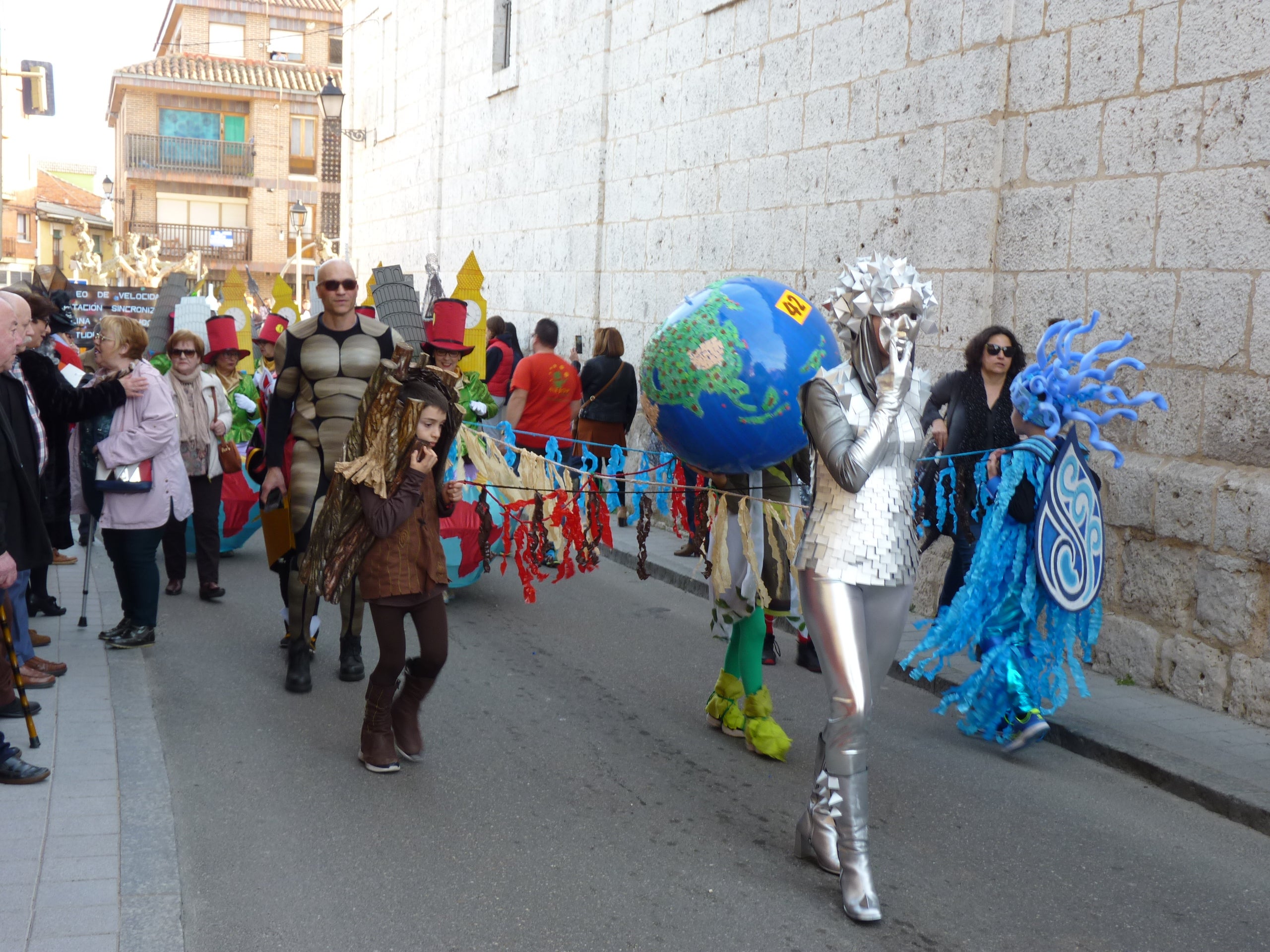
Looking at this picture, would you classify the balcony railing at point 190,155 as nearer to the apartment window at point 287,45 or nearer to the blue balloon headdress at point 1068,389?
the apartment window at point 287,45

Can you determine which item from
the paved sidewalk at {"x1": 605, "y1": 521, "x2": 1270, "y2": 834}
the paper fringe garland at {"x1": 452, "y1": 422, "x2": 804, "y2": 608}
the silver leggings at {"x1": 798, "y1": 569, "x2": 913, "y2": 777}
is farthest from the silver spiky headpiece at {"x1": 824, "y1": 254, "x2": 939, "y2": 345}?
the paved sidewalk at {"x1": 605, "y1": 521, "x2": 1270, "y2": 834}

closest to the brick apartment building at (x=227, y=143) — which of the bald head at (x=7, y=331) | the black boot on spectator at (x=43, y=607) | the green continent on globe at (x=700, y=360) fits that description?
the black boot on spectator at (x=43, y=607)

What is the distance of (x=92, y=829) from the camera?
14.0 feet

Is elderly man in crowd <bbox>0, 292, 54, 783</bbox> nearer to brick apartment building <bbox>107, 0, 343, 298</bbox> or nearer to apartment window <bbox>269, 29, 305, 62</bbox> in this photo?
brick apartment building <bbox>107, 0, 343, 298</bbox>

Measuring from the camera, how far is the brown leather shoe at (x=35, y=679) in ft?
19.7

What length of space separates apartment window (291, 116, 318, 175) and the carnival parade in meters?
40.9

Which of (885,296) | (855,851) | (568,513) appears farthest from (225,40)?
(855,851)

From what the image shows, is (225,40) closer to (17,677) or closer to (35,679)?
(35,679)

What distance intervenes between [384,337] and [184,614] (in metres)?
2.73

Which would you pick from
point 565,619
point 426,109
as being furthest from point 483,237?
point 565,619

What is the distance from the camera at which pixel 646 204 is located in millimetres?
13016

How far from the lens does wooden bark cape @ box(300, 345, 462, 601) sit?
484cm

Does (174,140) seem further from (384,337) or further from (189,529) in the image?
(384,337)

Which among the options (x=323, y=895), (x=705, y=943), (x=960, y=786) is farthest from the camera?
(x=960, y=786)
